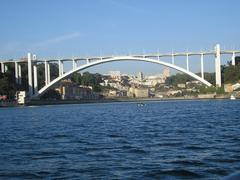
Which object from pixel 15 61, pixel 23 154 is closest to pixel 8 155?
pixel 23 154

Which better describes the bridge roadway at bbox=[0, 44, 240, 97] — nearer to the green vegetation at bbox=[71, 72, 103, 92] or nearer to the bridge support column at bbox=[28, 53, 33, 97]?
the bridge support column at bbox=[28, 53, 33, 97]

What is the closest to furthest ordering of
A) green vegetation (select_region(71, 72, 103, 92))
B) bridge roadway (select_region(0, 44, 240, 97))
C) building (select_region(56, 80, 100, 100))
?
1. bridge roadway (select_region(0, 44, 240, 97))
2. building (select_region(56, 80, 100, 100))
3. green vegetation (select_region(71, 72, 103, 92))

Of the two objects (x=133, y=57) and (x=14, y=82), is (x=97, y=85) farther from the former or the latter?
(x=133, y=57)

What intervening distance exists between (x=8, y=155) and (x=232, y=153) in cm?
543

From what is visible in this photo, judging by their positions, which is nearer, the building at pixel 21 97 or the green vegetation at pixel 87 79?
the building at pixel 21 97

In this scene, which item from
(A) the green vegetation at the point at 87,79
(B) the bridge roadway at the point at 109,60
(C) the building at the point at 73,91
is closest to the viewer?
(B) the bridge roadway at the point at 109,60

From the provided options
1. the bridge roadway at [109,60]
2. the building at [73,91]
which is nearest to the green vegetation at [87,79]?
the building at [73,91]

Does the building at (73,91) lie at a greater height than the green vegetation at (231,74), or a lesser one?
lesser

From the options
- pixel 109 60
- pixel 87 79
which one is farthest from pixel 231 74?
pixel 87 79

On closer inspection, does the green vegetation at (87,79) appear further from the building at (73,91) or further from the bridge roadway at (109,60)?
the bridge roadway at (109,60)

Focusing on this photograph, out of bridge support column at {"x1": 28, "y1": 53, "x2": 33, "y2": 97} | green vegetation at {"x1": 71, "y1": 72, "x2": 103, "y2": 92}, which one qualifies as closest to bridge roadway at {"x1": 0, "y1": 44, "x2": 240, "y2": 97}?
bridge support column at {"x1": 28, "y1": 53, "x2": 33, "y2": 97}

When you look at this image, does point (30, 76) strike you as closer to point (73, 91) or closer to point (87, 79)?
point (73, 91)

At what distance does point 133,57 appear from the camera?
81.0 meters

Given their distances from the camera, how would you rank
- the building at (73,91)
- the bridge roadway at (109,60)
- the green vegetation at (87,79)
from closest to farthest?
the bridge roadway at (109,60)
the building at (73,91)
the green vegetation at (87,79)
